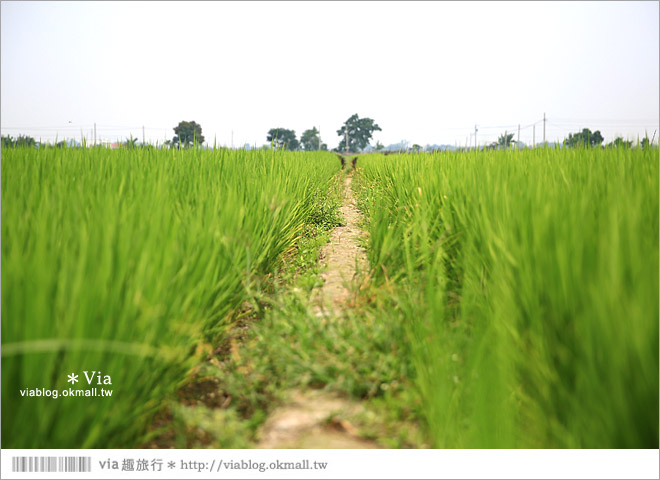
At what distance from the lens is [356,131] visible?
89.4 meters

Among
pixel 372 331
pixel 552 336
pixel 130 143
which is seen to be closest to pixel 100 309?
pixel 372 331

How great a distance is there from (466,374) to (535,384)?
20cm

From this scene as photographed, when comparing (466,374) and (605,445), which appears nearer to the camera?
(605,445)

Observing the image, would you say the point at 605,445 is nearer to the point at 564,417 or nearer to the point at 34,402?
the point at 564,417

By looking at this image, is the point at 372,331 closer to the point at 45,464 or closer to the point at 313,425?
the point at 313,425

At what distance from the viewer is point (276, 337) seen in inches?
69.0

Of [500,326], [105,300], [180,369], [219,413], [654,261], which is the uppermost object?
[654,261]

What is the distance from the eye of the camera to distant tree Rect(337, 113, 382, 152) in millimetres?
88938

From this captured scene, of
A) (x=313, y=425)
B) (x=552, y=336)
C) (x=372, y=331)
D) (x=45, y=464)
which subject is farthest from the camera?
(x=372, y=331)

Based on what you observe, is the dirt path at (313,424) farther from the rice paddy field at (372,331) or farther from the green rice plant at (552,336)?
the green rice plant at (552,336)

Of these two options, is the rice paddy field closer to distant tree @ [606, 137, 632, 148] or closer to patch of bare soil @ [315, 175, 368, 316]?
patch of bare soil @ [315, 175, 368, 316]

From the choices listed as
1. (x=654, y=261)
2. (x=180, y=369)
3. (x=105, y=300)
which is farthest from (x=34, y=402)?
(x=654, y=261)

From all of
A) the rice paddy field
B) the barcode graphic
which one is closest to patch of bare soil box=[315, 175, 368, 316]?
the rice paddy field

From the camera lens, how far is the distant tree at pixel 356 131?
292 feet
